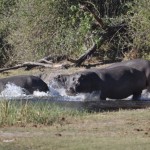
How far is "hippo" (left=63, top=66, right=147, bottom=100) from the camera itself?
22.5 meters

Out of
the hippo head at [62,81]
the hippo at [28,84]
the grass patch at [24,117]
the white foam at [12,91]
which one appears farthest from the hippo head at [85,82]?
the grass patch at [24,117]

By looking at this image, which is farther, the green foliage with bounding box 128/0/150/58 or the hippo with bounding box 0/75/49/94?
the green foliage with bounding box 128/0/150/58

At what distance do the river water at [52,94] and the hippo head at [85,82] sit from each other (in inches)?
8.2

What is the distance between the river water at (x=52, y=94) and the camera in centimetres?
2230

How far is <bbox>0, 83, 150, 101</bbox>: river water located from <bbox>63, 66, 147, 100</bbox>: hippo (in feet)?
0.76

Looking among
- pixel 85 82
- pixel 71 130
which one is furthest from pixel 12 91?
pixel 71 130

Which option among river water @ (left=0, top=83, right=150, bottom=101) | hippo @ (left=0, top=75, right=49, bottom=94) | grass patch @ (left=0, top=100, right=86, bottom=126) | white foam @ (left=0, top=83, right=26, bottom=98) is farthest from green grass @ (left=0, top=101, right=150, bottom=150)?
hippo @ (left=0, top=75, right=49, bottom=94)

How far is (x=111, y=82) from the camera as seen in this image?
75.0 feet

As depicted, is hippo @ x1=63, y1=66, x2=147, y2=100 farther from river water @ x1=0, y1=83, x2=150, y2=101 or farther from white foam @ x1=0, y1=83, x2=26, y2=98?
white foam @ x1=0, y1=83, x2=26, y2=98

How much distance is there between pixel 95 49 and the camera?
3231cm

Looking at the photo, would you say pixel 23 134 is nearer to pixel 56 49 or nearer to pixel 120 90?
pixel 120 90

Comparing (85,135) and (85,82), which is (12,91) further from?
(85,135)

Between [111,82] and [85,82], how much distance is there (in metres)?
1.12

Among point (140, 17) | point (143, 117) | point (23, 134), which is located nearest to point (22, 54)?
point (140, 17)
